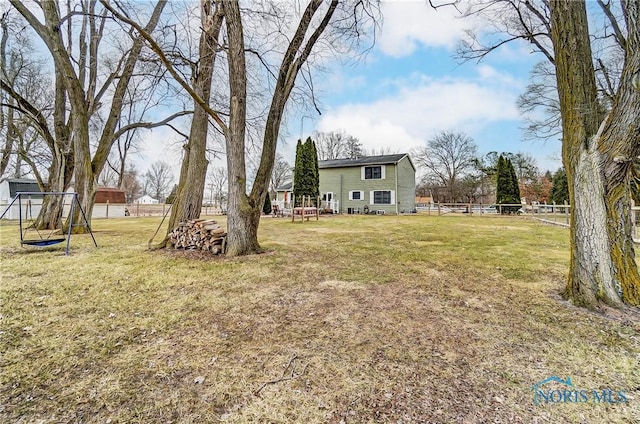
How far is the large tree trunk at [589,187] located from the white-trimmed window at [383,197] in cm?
1872

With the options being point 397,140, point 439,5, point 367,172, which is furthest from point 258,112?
point 397,140

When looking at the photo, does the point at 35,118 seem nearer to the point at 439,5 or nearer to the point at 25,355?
the point at 25,355

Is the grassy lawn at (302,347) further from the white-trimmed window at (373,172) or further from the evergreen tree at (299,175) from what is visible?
the white-trimmed window at (373,172)

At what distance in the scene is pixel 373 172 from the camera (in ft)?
74.6

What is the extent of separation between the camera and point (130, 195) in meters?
42.3

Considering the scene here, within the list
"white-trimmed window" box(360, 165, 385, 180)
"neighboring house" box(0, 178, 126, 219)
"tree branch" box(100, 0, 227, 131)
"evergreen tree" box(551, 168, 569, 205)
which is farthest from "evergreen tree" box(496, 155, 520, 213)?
"neighboring house" box(0, 178, 126, 219)

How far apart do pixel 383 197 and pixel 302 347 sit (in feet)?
68.3

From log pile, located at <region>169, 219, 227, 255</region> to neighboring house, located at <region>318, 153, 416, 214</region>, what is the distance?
57.6 feet

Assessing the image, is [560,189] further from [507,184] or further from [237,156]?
[237,156]

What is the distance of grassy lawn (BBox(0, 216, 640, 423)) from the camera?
168 cm

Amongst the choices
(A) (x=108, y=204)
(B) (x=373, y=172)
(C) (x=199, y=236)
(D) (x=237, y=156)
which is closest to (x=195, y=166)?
(D) (x=237, y=156)

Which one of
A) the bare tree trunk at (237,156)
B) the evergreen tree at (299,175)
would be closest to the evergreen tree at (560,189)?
the evergreen tree at (299,175)

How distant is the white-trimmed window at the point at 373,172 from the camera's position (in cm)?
2238

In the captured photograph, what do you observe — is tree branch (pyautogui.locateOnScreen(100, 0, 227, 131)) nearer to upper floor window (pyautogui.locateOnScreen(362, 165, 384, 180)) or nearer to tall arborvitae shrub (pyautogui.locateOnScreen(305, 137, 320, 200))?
tall arborvitae shrub (pyautogui.locateOnScreen(305, 137, 320, 200))
